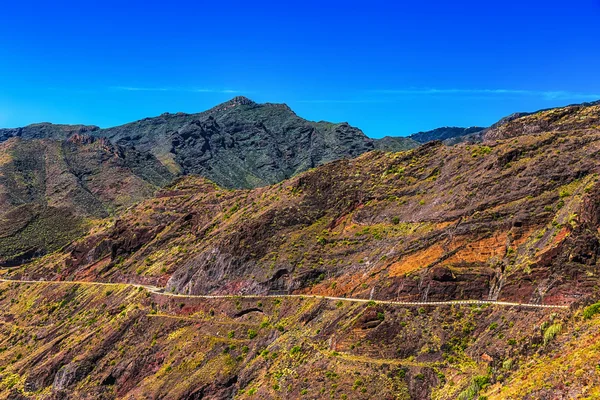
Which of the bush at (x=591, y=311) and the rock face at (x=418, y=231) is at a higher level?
the rock face at (x=418, y=231)

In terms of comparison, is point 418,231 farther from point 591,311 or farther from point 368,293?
point 591,311

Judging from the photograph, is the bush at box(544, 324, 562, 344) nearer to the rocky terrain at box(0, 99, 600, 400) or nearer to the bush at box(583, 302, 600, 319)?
the rocky terrain at box(0, 99, 600, 400)

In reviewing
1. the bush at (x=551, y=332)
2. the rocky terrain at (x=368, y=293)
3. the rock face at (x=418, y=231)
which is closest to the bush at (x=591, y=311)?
the rocky terrain at (x=368, y=293)

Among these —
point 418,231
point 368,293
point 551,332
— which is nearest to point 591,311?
point 551,332

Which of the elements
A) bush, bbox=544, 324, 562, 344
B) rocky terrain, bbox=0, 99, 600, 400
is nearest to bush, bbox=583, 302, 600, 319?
rocky terrain, bbox=0, 99, 600, 400

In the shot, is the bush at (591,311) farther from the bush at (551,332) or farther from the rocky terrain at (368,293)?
the bush at (551,332)

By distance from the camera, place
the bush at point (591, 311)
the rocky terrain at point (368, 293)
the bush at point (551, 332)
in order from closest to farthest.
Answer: the bush at point (591, 311)
the bush at point (551, 332)
the rocky terrain at point (368, 293)

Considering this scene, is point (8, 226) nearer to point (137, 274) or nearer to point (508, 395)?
point (137, 274)

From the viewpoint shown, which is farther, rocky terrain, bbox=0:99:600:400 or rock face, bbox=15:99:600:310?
rock face, bbox=15:99:600:310

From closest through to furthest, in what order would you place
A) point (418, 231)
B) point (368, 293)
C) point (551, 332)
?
point (551, 332) → point (368, 293) → point (418, 231)
